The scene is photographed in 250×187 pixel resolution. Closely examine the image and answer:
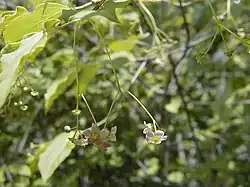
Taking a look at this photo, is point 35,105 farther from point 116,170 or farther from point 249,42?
point 249,42

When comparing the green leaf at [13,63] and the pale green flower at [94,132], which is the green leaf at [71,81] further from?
the green leaf at [13,63]

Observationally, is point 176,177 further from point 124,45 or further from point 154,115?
point 124,45

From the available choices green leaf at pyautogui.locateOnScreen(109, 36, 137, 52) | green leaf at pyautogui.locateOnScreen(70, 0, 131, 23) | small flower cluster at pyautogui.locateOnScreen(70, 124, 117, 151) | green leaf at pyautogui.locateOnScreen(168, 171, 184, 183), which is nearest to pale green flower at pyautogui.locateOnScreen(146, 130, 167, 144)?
small flower cluster at pyautogui.locateOnScreen(70, 124, 117, 151)

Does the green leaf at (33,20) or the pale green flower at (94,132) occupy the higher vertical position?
the green leaf at (33,20)

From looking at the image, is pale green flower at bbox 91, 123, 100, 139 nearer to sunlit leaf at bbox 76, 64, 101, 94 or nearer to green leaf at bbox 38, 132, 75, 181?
green leaf at bbox 38, 132, 75, 181

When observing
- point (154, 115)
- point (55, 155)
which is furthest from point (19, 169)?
point (55, 155)

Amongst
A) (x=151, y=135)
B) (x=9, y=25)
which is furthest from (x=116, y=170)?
(x=9, y=25)

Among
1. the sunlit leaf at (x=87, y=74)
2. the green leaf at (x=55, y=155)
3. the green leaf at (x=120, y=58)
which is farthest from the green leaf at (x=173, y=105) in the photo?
the green leaf at (x=55, y=155)
